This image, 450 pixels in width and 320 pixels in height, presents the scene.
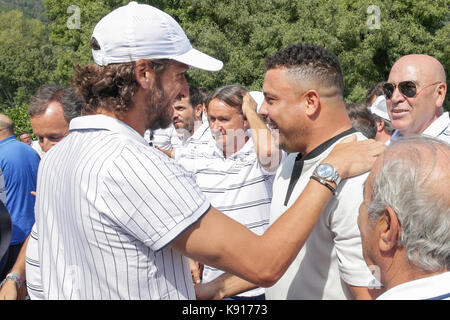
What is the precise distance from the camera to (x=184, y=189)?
5.41 ft

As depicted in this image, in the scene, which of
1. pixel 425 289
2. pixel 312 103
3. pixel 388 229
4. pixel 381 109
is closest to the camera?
pixel 425 289

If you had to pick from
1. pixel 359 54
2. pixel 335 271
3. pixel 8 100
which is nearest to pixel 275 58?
pixel 335 271

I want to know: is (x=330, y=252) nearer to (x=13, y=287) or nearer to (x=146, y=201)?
(x=146, y=201)

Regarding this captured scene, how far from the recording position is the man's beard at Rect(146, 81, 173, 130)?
6.06ft

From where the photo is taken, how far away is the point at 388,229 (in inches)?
56.5

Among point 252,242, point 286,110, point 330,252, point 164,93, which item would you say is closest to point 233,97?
point 286,110

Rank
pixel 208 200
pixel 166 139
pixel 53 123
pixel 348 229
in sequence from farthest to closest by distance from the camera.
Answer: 1. pixel 166 139
2. pixel 53 123
3. pixel 348 229
4. pixel 208 200

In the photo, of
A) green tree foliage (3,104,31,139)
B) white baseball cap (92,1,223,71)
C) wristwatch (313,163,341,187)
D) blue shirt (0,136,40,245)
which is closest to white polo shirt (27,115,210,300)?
white baseball cap (92,1,223,71)

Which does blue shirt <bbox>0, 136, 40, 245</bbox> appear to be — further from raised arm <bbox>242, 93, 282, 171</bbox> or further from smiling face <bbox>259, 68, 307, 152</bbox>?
smiling face <bbox>259, 68, 307, 152</bbox>

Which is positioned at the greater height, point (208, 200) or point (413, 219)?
point (413, 219)

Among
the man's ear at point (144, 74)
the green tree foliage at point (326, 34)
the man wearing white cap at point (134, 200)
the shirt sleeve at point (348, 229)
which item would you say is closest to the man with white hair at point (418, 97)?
the shirt sleeve at point (348, 229)

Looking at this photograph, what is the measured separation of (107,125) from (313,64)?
1.10m
